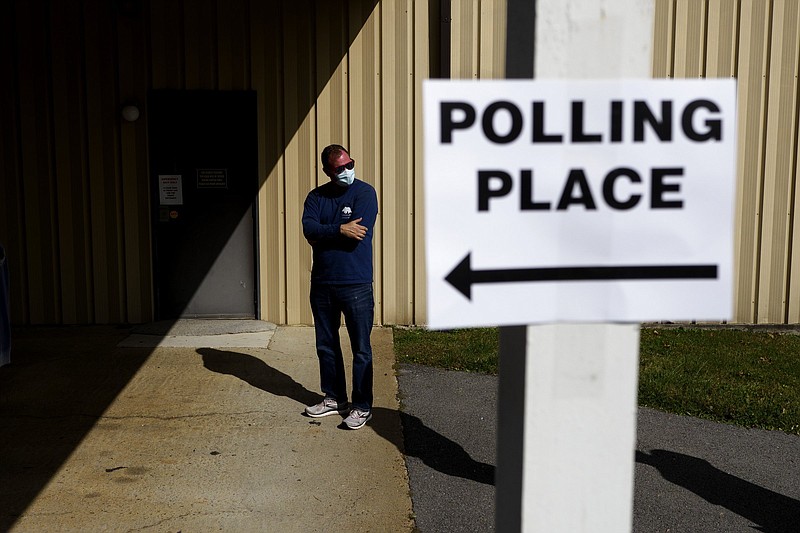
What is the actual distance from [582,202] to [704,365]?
6.52m

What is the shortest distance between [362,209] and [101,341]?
410 centimetres

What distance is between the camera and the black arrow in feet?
A: 6.44

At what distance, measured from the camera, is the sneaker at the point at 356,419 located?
20.1 ft

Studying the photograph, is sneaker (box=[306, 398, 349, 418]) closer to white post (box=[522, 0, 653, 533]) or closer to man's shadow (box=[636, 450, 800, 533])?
man's shadow (box=[636, 450, 800, 533])

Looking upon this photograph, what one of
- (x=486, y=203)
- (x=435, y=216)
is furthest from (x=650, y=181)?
(x=435, y=216)

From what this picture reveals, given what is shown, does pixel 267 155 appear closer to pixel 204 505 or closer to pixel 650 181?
pixel 204 505

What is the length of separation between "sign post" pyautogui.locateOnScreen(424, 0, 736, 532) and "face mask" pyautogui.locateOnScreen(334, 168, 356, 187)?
416 cm

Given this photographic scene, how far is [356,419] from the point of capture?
6.16m

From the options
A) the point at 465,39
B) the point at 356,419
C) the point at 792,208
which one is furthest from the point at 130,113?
the point at 792,208

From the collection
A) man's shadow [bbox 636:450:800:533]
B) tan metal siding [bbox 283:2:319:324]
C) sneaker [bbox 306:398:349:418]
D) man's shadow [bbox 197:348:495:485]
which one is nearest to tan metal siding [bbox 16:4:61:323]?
man's shadow [bbox 197:348:495:485]

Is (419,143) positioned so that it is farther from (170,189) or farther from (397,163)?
(170,189)

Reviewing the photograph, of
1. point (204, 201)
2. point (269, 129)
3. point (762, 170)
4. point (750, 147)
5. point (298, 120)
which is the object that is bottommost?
point (204, 201)

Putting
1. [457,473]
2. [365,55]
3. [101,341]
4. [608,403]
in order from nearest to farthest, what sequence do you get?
[608,403]
[457,473]
[101,341]
[365,55]

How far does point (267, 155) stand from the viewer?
938 centimetres
